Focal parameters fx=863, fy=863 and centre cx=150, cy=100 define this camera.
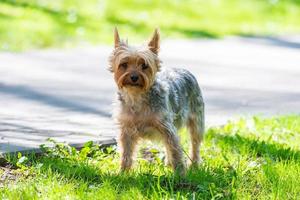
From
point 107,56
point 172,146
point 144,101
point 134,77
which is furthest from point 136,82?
point 107,56

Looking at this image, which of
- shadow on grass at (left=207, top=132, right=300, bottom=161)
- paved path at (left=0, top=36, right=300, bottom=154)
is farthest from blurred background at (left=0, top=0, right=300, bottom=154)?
shadow on grass at (left=207, top=132, right=300, bottom=161)

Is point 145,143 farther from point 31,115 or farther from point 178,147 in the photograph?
point 31,115

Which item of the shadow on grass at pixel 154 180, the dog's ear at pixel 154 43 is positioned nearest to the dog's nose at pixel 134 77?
the dog's ear at pixel 154 43

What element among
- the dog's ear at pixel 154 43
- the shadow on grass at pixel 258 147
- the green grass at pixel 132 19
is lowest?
the shadow on grass at pixel 258 147

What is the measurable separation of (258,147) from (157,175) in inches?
59.0

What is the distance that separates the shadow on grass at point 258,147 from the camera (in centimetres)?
780

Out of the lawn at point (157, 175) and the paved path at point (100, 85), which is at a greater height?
the paved path at point (100, 85)

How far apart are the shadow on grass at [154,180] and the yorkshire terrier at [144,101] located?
0.75 feet

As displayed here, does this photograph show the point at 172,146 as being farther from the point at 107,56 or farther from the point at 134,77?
Answer: the point at 107,56

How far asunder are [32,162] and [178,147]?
122 centimetres

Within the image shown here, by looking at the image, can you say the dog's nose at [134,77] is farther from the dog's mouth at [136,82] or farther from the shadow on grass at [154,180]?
the shadow on grass at [154,180]

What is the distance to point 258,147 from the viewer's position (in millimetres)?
8070

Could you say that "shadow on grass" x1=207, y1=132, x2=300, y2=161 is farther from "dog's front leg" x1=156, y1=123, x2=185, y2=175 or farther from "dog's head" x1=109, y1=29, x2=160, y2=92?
"dog's head" x1=109, y1=29, x2=160, y2=92

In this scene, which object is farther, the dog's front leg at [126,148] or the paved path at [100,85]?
the paved path at [100,85]
